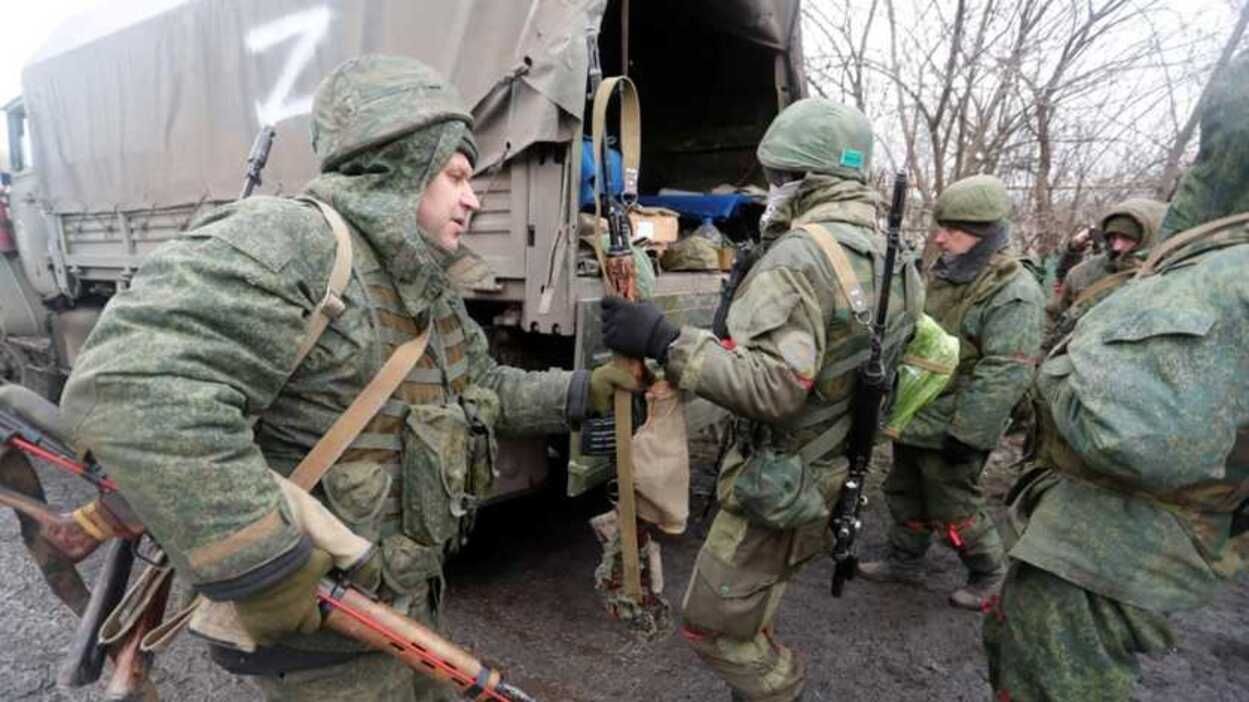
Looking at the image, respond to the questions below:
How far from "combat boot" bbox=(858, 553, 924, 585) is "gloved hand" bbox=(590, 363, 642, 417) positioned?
2.20 meters

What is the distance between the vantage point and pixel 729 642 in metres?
2.04

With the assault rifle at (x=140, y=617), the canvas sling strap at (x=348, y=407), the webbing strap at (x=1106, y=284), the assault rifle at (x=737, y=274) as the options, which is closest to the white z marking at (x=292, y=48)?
the assault rifle at (x=140, y=617)

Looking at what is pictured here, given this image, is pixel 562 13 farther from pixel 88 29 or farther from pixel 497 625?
pixel 88 29

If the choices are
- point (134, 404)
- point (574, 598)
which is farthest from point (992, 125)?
point (134, 404)

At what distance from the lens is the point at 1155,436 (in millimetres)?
1368

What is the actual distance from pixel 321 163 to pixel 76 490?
3972 millimetres

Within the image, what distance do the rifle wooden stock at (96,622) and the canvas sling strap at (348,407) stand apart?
0.76 m

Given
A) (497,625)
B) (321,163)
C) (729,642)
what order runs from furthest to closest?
1. (497,625)
2. (729,642)
3. (321,163)

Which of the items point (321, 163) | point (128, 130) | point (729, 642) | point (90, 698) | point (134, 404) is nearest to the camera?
point (134, 404)

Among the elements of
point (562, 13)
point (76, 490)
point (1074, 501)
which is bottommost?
point (76, 490)

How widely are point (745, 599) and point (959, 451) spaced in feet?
5.08

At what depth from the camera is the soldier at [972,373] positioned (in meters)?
2.87

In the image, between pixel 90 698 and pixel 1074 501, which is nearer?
pixel 1074 501

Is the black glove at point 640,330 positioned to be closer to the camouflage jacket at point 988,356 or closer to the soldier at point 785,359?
the soldier at point 785,359
